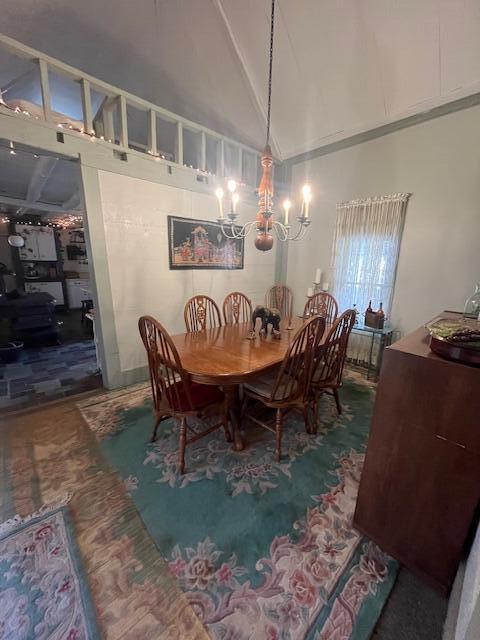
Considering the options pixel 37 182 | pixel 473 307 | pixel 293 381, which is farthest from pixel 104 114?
pixel 473 307

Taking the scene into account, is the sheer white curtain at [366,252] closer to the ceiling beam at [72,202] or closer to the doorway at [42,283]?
the doorway at [42,283]

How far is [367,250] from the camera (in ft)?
10.4

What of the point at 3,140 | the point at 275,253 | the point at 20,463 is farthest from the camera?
the point at 275,253

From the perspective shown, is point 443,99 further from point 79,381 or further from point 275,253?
point 79,381

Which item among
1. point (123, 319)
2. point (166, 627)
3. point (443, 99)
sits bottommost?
point (166, 627)

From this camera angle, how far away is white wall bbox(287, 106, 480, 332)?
2.47 meters

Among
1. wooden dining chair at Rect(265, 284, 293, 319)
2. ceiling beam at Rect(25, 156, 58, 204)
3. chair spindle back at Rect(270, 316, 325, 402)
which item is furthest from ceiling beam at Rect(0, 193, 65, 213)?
chair spindle back at Rect(270, 316, 325, 402)

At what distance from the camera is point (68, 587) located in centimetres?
108

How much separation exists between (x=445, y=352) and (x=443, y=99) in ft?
9.74

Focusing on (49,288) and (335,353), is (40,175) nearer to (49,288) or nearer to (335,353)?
(49,288)

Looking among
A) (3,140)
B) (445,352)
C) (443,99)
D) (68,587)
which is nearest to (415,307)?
(443,99)

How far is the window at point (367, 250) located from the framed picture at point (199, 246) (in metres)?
1.44

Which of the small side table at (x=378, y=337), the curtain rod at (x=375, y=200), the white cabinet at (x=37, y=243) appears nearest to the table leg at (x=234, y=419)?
the small side table at (x=378, y=337)

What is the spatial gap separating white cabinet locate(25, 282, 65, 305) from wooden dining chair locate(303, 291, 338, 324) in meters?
7.29
